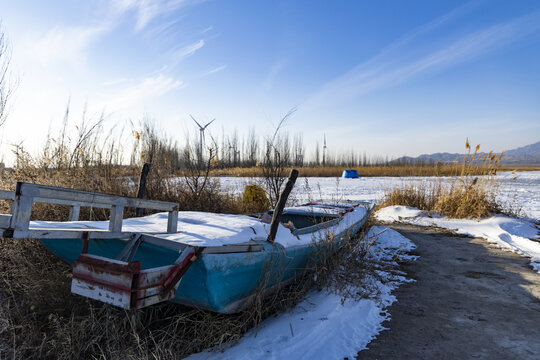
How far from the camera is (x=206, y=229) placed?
110 inches

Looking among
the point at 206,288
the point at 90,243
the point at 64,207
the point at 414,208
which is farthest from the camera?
the point at 414,208

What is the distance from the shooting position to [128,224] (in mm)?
3010

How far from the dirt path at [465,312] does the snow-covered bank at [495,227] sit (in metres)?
0.54

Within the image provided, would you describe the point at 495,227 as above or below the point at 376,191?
below

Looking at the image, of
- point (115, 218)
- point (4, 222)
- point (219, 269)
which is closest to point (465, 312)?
point (219, 269)

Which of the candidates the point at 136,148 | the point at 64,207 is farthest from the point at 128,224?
the point at 136,148

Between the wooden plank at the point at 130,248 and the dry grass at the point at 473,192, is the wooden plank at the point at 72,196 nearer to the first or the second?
the wooden plank at the point at 130,248

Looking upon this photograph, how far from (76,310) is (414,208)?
8.28 metres

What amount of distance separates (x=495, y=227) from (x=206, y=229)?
246 inches

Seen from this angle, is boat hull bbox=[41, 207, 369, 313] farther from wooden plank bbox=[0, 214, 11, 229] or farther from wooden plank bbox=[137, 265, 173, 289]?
wooden plank bbox=[0, 214, 11, 229]

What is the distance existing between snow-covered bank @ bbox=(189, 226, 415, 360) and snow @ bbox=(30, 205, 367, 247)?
628 millimetres

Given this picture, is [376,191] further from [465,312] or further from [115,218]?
[115,218]

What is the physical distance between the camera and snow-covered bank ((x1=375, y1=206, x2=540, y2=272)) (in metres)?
5.14

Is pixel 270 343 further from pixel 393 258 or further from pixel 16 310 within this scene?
pixel 393 258
